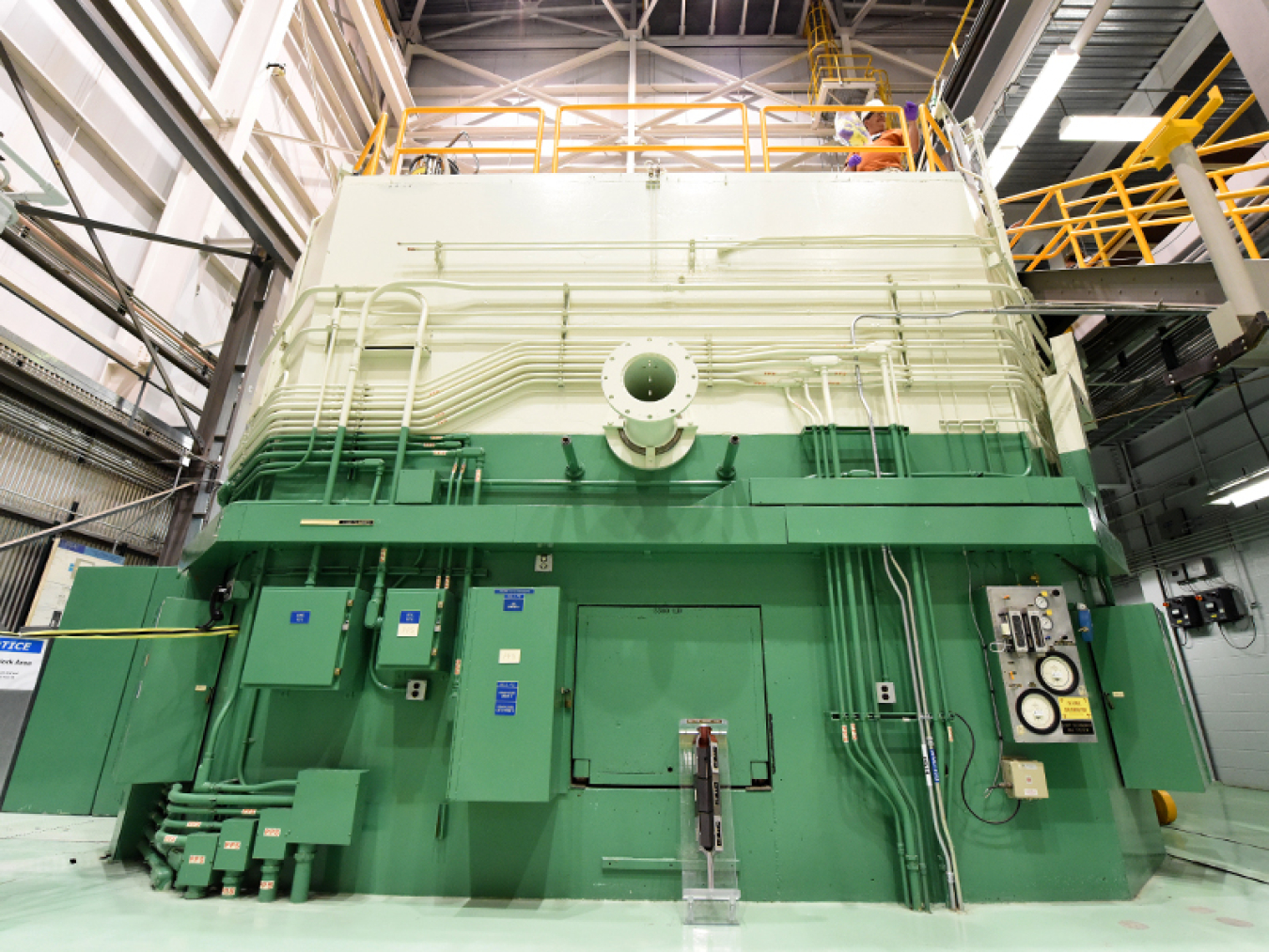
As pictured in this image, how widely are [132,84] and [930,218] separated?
6.89m

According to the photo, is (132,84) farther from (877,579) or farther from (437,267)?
(877,579)

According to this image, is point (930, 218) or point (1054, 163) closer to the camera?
point (930, 218)

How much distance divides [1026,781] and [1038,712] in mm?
374

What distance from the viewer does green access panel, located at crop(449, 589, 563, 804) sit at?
3.18 metres

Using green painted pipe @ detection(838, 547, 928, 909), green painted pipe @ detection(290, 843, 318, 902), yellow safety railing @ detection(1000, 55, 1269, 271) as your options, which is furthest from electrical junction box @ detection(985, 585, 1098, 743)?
green painted pipe @ detection(290, 843, 318, 902)

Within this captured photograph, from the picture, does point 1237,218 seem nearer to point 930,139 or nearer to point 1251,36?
point 1251,36

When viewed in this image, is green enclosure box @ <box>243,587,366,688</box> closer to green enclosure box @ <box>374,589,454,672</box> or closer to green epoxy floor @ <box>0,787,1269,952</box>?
green enclosure box @ <box>374,589,454,672</box>

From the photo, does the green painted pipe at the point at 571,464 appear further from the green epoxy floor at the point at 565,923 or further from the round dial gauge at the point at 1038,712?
the round dial gauge at the point at 1038,712

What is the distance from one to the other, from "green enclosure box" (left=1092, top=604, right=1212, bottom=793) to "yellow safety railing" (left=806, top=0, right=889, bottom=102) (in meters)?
10.4

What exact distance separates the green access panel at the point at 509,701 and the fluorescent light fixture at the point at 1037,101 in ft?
17.7

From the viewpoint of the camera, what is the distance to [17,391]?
5.41m

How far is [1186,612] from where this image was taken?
26.3 feet

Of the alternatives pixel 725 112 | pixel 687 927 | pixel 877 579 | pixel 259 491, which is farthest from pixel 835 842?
pixel 725 112

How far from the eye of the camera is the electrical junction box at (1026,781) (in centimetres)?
326
